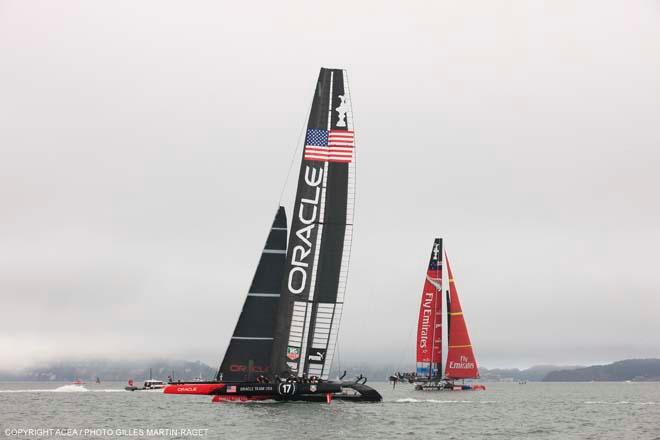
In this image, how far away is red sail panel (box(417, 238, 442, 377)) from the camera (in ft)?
282

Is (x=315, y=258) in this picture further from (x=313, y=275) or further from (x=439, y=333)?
(x=439, y=333)

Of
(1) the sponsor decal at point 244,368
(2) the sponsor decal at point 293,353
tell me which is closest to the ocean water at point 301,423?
(1) the sponsor decal at point 244,368

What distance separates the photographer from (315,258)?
4459 cm

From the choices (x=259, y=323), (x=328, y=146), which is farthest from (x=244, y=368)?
(x=328, y=146)

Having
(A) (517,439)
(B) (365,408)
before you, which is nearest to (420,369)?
(B) (365,408)

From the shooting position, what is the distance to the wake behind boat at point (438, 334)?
85.7 metres

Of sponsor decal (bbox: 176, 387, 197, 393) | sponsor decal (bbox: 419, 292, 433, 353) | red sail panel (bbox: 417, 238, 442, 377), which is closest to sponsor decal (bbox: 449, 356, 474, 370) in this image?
red sail panel (bbox: 417, 238, 442, 377)

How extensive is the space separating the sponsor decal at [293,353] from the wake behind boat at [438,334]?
138 feet

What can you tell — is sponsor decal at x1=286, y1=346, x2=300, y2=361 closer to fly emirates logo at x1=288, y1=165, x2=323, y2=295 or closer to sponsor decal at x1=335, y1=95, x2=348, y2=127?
fly emirates logo at x1=288, y1=165, x2=323, y2=295

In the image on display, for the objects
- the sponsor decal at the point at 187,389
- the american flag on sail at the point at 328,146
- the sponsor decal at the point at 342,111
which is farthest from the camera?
the sponsor decal at the point at 342,111

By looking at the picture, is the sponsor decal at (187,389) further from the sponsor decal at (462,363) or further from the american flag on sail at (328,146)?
the sponsor decal at (462,363)

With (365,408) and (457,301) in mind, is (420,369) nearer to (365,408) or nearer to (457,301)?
(457,301)

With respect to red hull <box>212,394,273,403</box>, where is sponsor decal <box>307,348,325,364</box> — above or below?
above

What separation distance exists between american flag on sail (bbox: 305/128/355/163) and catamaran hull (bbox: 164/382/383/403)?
11.5m
